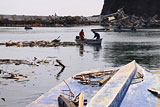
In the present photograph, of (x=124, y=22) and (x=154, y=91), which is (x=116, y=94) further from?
(x=124, y=22)

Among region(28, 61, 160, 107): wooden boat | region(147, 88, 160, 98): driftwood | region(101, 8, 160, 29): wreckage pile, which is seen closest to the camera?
region(28, 61, 160, 107): wooden boat

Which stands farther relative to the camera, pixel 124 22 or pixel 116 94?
pixel 124 22

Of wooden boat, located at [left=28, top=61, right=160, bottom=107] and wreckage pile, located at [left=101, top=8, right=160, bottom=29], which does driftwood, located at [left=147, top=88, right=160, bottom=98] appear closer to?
wooden boat, located at [left=28, top=61, right=160, bottom=107]

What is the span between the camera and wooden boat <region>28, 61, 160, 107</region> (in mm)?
9742

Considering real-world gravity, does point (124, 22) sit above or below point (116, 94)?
below

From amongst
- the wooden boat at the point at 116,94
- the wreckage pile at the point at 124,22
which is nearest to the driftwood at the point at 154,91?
the wooden boat at the point at 116,94

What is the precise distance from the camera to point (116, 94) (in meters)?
10.2

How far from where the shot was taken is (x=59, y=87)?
546 inches

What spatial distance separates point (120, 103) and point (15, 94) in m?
7.96

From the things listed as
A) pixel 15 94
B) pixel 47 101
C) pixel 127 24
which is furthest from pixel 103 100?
pixel 127 24

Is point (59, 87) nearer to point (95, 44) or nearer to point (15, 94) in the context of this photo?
point (15, 94)

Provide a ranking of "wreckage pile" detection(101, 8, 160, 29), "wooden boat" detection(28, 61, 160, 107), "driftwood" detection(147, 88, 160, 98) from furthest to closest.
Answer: "wreckage pile" detection(101, 8, 160, 29), "driftwood" detection(147, 88, 160, 98), "wooden boat" detection(28, 61, 160, 107)

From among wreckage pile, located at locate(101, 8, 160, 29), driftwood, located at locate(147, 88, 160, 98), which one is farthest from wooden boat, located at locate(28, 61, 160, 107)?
wreckage pile, located at locate(101, 8, 160, 29)

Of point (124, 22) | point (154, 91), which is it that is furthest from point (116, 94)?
point (124, 22)
